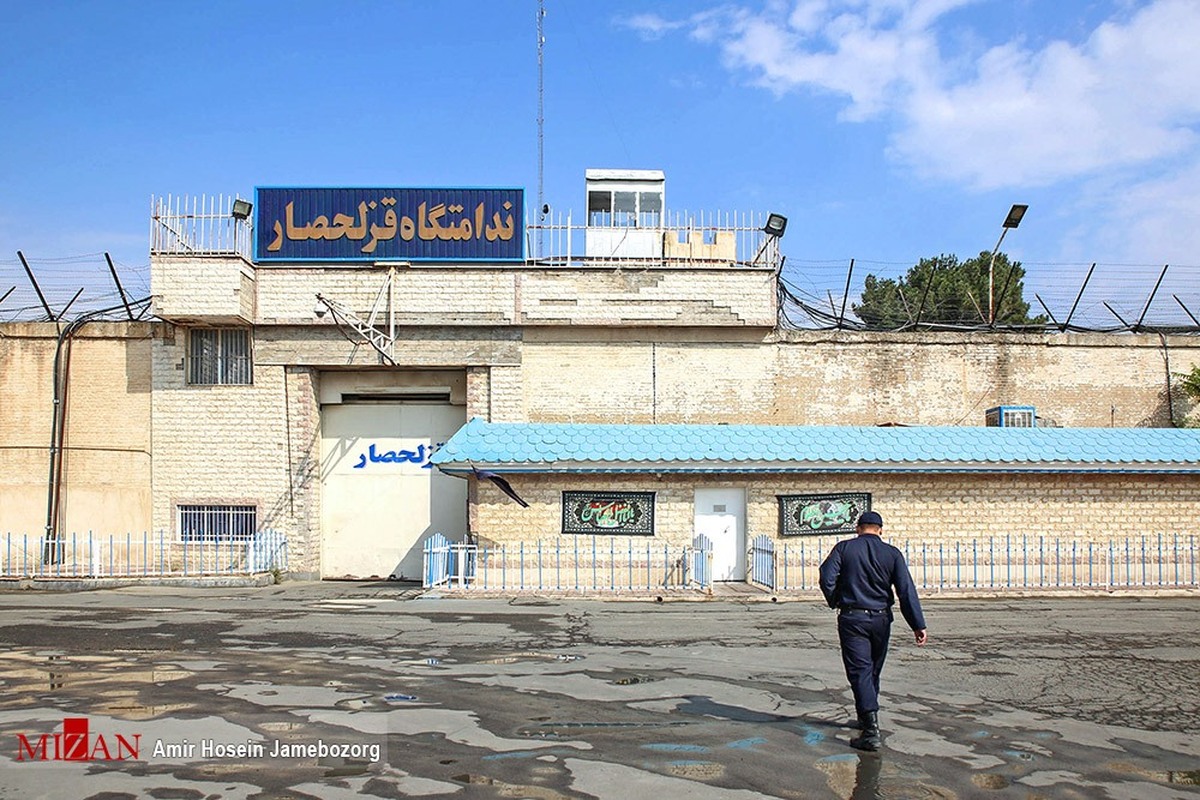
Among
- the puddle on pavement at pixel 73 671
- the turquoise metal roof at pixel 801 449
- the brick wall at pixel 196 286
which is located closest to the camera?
the puddle on pavement at pixel 73 671

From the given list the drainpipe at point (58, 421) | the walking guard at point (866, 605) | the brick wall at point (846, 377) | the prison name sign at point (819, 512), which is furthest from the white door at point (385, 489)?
the walking guard at point (866, 605)

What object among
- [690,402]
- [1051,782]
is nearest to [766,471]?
[690,402]

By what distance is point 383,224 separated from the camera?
23047mm

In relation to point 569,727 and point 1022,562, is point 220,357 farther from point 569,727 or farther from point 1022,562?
point 569,727

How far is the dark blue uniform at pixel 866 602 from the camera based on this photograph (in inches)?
290

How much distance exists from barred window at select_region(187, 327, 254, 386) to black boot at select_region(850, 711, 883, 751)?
18344mm

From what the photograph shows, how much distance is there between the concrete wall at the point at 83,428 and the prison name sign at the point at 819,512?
13815 mm

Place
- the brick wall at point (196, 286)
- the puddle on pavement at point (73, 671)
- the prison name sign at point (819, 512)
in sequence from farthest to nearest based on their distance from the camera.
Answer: the brick wall at point (196, 286) < the prison name sign at point (819, 512) < the puddle on pavement at point (73, 671)

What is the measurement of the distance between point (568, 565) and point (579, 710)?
11.6m

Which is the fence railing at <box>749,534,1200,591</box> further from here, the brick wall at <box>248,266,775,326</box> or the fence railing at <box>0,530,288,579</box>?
the fence railing at <box>0,530,288,579</box>

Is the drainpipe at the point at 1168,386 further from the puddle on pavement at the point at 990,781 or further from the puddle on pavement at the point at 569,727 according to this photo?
the puddle on pavement at the point at 569,727

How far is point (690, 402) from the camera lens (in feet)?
75.0

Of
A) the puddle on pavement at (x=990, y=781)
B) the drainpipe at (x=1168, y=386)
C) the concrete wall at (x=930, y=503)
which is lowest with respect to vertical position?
the puddle on pavement at (x=990, y=781)

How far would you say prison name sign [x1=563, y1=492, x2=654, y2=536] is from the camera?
19.9 metres
